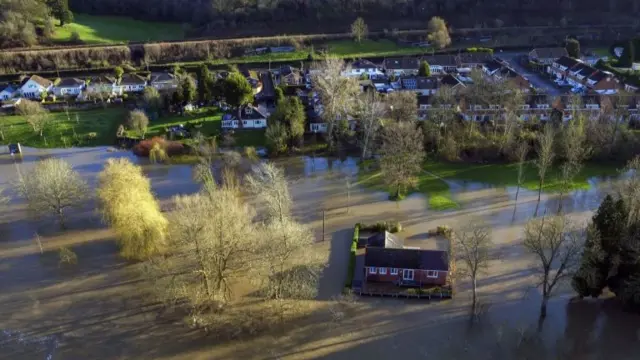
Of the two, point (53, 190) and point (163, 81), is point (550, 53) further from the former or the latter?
point (53, 190)

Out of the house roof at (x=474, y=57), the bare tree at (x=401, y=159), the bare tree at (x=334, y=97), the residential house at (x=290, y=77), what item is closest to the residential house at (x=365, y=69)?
the residential house at (x=290, y=77)

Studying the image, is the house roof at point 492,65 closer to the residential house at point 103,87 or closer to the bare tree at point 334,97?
the bare tree at point 334,97

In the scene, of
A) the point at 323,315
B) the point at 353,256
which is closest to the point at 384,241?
the point at 353,256

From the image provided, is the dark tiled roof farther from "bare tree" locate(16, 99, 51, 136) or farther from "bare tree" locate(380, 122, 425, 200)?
"bare tree" locate(380, 122, 425, 200)

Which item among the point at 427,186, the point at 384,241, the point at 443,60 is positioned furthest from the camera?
the point at 443,60

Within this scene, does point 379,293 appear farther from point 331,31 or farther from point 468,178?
point 331,31

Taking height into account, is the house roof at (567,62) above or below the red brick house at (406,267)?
above
